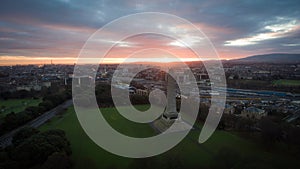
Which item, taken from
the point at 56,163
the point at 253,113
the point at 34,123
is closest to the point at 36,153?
the point at 56,163

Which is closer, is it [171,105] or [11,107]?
[171,105]

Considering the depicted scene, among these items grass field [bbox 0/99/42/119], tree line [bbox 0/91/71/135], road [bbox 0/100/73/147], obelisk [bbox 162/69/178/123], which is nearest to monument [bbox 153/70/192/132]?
obelisk [bbox 162/69/178/123]

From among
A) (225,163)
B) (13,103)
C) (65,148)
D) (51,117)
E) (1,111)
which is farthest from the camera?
(13,103)

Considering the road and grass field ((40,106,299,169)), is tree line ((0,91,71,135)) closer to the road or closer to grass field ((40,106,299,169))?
the road

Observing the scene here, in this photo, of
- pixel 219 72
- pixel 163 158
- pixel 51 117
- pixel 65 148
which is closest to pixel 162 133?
pixel 163 158

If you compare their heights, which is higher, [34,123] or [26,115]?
[26,115]

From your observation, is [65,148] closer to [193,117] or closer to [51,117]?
[51,117]

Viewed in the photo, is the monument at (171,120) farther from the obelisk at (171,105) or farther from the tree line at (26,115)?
the tree line at (26,115)

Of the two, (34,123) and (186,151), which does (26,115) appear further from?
(186,151)
